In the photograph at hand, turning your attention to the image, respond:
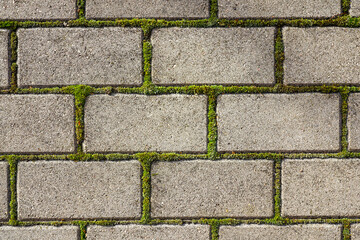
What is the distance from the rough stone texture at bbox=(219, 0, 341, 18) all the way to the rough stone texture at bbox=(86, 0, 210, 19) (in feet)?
0.34

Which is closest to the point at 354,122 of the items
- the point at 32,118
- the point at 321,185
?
the point at 321,185

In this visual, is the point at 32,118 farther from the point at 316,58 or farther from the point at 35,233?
the point at 316,58

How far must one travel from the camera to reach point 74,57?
140 centimetres

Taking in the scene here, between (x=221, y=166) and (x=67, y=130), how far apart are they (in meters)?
0.74

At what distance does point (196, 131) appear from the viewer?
1.41 metres

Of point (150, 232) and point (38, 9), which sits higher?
point (38, 9)

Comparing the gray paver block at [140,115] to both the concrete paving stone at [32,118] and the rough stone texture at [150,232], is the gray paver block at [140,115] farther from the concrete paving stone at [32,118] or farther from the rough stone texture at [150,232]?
the rough stone texture at [150,232]

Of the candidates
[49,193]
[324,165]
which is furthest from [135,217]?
[324,165]

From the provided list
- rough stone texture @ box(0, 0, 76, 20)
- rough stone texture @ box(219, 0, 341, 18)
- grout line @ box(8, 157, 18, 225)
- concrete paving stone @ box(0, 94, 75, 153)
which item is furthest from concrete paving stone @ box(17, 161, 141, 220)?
rough stone texture @ box(219, 0, 341, 18)

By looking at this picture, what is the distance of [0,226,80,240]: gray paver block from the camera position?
143 cm

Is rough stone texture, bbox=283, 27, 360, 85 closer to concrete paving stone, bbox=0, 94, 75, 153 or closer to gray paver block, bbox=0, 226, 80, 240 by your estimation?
concrete paving stone, bbox=0, 94, 75, 153

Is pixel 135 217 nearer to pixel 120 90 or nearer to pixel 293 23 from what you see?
pixel 120 90

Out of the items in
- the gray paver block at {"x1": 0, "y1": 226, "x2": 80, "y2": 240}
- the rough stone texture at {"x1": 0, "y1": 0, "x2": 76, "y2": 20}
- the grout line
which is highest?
the rough stone texture at {"x1": 0, "y1": 0, "x2": 76, "y2": 20}

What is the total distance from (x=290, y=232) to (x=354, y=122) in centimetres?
60
